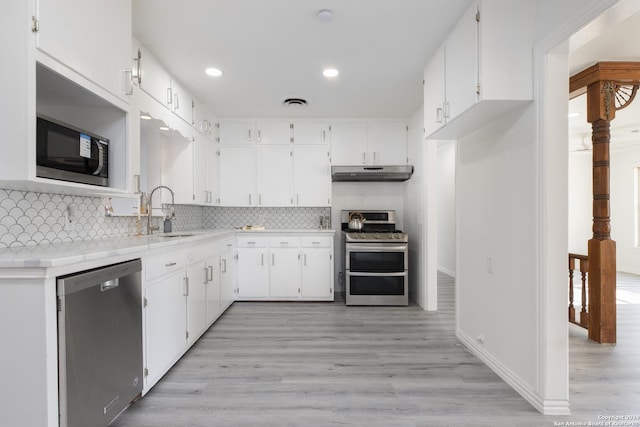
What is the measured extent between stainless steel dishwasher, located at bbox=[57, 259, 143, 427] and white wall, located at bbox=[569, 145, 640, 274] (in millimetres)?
8050

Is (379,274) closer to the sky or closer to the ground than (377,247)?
closer to the ground

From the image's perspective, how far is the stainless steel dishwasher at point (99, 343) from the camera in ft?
4.42

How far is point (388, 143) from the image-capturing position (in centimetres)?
458

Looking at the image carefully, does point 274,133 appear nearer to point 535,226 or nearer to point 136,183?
point 136,183

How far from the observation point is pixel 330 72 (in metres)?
3.10

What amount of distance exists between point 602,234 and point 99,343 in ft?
12.5

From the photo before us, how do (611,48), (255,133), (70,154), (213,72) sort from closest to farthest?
(70,154), (611,48), (213,72), (255,133)

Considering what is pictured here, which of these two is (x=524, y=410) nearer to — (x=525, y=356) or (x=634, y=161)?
(x=525, y=356)

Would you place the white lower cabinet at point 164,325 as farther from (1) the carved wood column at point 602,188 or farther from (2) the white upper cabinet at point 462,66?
(1) the carved wood column at point 602,188

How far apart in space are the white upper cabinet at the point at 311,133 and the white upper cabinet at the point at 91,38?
2657mm

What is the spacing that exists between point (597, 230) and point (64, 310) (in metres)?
3.89

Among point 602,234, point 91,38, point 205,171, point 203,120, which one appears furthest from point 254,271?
point 602,234

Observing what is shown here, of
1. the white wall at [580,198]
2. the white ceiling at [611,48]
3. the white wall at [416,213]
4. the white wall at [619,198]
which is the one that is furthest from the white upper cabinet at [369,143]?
the white wall at [580,198]

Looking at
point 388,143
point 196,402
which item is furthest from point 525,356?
point 388,143
